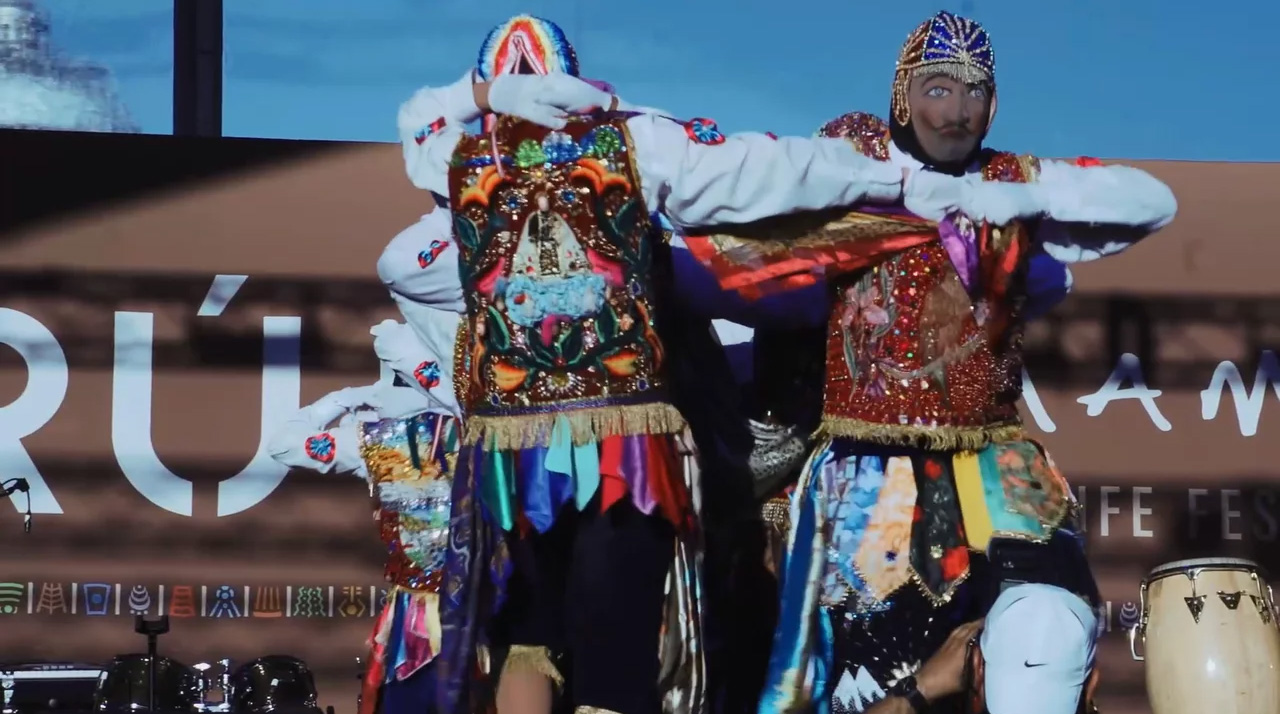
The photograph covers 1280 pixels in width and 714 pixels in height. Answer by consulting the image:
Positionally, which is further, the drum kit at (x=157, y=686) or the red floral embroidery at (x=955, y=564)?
the drum kit at (x=157, y=686)

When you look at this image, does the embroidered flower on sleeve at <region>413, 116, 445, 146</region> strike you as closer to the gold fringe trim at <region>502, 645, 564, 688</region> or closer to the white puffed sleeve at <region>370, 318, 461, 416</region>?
the white puffed sleeve at <region>370, 318, 461, 416</region>

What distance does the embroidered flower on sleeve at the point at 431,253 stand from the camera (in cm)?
374

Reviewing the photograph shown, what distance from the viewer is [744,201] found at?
321 cm

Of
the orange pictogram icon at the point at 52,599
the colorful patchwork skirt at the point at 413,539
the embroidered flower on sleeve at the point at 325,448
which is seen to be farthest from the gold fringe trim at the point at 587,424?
the orange pictogram icon at the point at 52,599

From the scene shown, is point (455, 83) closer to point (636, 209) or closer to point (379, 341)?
point (636, 209)

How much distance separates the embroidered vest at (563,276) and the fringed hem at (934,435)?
37 centimetres

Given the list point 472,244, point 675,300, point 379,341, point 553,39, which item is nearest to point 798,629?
point 675,300

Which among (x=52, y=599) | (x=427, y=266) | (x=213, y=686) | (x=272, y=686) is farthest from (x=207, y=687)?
(x=427, y=266)

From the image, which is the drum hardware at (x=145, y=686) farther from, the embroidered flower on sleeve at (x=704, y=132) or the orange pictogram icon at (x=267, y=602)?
the embroidered flower on sleeve at (x=704, y=132)

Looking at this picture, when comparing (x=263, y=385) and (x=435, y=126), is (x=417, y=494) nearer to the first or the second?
(x=435, y=126)

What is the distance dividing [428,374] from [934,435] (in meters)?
1.44

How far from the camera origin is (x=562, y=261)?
10.4 feet

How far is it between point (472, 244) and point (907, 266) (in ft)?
2.47

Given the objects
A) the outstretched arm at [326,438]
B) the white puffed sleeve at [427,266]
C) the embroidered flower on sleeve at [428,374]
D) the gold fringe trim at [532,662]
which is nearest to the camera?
the gold fringe trim at [532,662]
